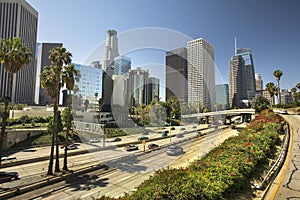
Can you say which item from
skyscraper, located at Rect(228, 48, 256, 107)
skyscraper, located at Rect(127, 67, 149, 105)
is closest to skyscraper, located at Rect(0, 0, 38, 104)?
skyscraper, located at Rect(127, 67, 149, 105)

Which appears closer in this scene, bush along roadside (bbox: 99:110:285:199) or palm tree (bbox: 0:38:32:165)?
bush along roadside (bbox: 99:110:285:199)

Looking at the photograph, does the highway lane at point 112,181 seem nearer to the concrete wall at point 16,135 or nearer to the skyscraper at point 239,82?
the concrete wall at point 16,135

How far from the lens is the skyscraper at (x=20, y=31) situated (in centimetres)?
11431

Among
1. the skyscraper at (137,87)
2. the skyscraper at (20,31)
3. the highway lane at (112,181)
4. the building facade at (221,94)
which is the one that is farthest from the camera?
the skyscraper at (20,31)

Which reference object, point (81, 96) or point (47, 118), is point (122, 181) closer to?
point (47, 118)

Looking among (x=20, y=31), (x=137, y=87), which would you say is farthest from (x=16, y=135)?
(x=20, y=31)

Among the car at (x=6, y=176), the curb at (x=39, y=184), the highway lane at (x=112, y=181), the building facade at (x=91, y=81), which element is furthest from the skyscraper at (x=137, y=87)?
the car at (x=6, y=176)

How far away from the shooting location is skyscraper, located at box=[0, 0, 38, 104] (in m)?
114

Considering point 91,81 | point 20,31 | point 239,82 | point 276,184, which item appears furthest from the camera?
point 239,82

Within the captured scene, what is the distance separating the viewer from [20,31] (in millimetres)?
117688

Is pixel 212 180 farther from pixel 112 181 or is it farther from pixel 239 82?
pixel 239 82

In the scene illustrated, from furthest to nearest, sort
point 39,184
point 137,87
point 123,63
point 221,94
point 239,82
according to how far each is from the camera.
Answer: point 239,82 < point 221,94 < point 137,87 < point 123,63 < point 39,184

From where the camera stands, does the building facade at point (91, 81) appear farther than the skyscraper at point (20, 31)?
No

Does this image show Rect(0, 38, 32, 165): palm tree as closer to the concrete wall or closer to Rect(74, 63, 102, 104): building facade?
the concrete wall
